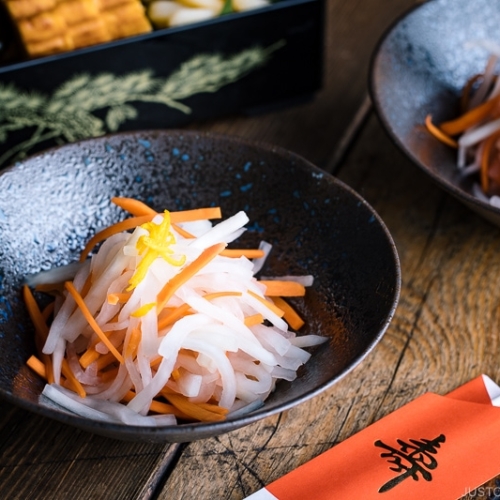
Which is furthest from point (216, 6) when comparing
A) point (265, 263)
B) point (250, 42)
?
point (265, 263)

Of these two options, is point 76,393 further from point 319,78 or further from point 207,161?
point 319,78

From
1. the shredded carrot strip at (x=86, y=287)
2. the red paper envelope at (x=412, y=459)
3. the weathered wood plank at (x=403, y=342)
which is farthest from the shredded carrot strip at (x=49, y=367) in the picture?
the red paper envelope at (x=412, y=459)

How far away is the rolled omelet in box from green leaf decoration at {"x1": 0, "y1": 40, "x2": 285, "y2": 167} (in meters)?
0.08

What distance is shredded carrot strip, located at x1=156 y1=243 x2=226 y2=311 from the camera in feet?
3.35

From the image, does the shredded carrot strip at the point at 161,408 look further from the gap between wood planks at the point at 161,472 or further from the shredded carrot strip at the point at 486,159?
the shredded carrot strip at the point at 486,159

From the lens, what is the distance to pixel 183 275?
1.02 m

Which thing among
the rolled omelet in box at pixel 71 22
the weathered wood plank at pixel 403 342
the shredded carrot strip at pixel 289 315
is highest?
the rolled omelet in box at pixel 71 22

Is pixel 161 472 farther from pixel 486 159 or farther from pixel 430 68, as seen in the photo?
pixel 430 68

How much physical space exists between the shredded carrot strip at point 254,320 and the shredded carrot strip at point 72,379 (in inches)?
9.9

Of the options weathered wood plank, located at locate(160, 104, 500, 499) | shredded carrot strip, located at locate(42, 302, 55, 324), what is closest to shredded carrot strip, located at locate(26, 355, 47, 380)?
shredded carrot strip, located at locate(42, 302, 55, 324)

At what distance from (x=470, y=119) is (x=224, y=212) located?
575 millimetres

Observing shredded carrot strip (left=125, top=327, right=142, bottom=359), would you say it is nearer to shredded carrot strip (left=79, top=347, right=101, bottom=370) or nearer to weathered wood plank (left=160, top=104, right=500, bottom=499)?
shredded carrot strip (left=79, top=347, right=101, bottom=370)

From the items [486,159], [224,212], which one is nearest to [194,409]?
[224,212]

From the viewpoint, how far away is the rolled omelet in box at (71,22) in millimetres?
1484
